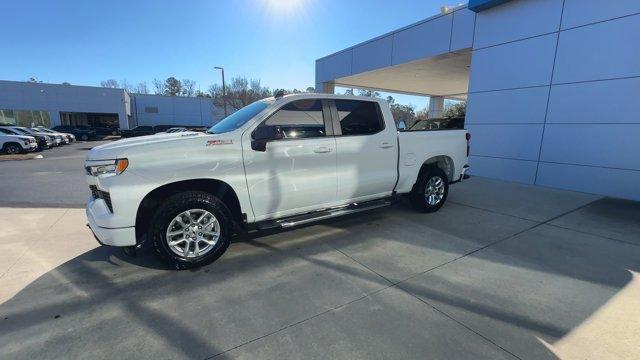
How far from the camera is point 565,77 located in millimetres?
8195

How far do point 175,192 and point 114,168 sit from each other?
66cm

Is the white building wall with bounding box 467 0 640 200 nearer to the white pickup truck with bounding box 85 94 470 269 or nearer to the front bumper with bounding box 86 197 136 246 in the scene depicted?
the white pickup truck with bounding box 85 94 470 269

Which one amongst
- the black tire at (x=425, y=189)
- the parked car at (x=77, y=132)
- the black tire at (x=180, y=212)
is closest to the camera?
the black tire at (x=180, y=212)

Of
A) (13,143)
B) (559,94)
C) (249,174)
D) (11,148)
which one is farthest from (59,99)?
(559,94)

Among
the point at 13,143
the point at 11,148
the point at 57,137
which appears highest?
the point at 13,143

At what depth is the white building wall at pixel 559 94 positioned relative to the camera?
7293 mm

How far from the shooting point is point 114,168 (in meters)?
3.43

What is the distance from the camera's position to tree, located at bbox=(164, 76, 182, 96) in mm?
86938

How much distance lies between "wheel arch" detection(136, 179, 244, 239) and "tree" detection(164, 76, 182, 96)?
306ft

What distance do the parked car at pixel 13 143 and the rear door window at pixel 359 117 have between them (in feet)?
70.4

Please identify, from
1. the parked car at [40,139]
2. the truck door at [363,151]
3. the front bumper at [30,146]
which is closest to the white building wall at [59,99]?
the parked car at [40,139]

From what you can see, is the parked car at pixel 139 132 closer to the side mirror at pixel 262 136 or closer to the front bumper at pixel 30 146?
the front bumper at pixel 30 146

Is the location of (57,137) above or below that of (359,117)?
below

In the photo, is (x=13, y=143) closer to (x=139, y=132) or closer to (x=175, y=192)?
(x=139, y=132)
